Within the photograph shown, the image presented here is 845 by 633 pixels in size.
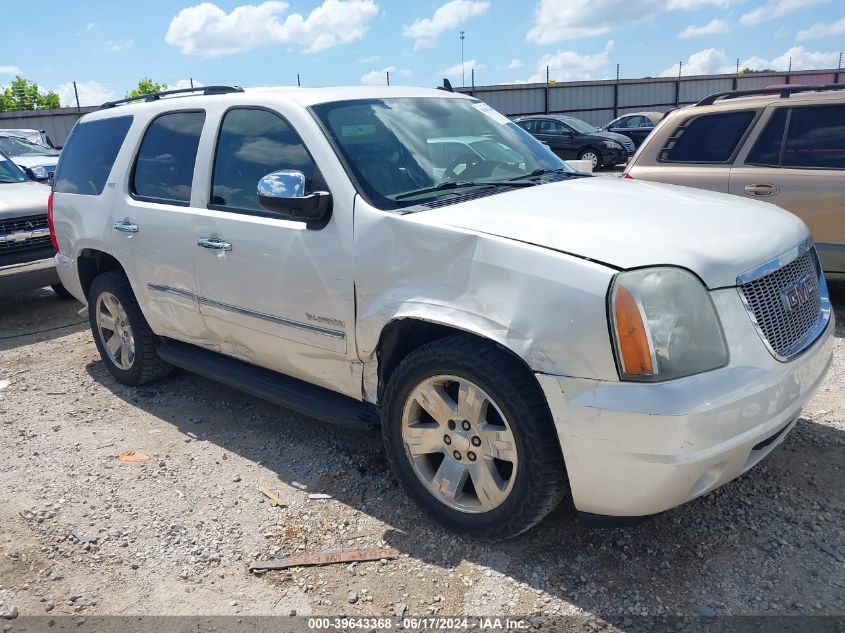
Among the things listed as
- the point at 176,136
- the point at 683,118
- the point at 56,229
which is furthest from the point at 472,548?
the point at 683,118

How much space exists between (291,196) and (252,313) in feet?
2.61

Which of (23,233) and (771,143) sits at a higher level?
(771,143)

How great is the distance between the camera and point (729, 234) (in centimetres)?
278

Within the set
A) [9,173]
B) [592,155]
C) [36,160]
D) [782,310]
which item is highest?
[9,173]

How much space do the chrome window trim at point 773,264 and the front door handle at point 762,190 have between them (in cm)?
268

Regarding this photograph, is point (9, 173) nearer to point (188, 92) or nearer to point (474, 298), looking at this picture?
point (188, 92)

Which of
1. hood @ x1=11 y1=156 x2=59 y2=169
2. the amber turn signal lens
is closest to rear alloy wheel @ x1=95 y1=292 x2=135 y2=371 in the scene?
the amber turn signal lens

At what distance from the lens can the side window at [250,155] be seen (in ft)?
11.5

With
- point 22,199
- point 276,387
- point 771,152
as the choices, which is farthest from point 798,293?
point 22,199

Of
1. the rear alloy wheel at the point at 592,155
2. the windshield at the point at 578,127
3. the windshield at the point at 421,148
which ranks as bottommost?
the rear alloy wheel at the point at 592,155

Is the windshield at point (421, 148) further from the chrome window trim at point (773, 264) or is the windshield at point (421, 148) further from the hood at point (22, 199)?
the hood at point (22, 199)

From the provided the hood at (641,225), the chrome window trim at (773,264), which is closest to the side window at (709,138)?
the hood at (641,225)

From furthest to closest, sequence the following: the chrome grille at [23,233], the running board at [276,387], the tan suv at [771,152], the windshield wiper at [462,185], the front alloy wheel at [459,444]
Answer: the chrome grille at [23,233] < the tan suv at [771,152] < the running board at [276,387] < the windshield wiper at [462,185] < the front alloy wheel at [459,444]

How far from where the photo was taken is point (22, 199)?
721cm
